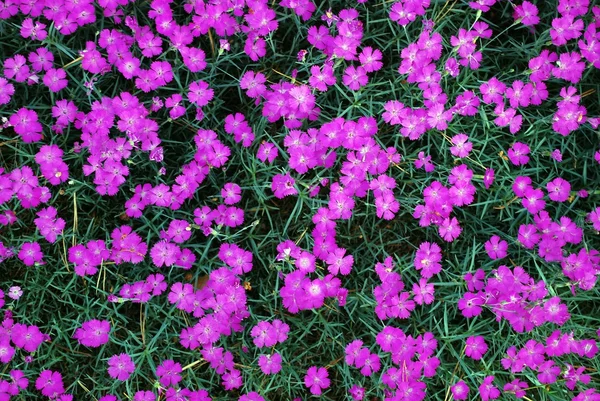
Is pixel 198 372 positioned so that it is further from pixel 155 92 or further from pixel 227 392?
pixel 155 92

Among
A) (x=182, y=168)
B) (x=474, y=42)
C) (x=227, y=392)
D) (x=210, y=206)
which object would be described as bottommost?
(x=227, y=392)

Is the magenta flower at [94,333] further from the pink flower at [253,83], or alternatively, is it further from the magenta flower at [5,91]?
the pink flower at [253,83]

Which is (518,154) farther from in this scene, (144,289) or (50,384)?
(50,384)

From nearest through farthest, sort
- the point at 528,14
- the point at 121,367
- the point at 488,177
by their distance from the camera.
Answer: the point at 121,367 → the point at 488,177 → the point at 528,14

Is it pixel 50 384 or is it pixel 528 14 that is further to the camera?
pixel 528 14

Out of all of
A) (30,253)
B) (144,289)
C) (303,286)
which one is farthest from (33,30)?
(303,286)

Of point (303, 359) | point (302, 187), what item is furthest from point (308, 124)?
point (303, 359)

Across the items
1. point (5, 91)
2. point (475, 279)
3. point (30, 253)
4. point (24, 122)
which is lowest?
point (475, 279)

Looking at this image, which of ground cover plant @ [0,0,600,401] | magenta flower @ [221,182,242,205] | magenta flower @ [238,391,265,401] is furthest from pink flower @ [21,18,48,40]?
magenta flower @ [238,391,265,401]
